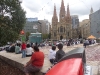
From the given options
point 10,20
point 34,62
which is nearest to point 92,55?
point 10,20

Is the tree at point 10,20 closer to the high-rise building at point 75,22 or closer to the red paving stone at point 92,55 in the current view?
the red paving stone at point 92,55

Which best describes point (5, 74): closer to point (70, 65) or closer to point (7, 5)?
point (7, 5)

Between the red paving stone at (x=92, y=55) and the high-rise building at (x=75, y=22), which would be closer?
the red paving stone at (x=92, y=55)

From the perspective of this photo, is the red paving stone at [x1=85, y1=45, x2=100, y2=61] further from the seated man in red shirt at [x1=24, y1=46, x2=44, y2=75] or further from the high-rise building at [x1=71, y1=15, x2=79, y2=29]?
the high-rise building at [x1=71, y1=15, x2=79, y2=29]

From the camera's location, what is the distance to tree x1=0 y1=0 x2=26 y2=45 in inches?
617

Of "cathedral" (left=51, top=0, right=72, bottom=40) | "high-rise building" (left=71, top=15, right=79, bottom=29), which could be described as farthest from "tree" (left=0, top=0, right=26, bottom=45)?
"high-rise building" (left=71, top=15, right=79, bottom=29)

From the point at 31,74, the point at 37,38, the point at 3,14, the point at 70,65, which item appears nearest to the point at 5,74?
the point at 3,14

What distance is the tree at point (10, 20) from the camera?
15663 mm

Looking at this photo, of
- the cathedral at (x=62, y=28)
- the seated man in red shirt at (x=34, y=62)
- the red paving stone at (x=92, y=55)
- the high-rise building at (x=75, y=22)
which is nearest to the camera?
the seated man in red shirt at (x=34, y=62)

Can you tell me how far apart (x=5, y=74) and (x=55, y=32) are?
109417 millimetres

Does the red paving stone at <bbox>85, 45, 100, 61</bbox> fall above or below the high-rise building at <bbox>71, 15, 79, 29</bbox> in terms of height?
below

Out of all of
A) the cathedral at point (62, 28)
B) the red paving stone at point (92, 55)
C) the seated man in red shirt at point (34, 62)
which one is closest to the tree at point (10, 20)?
the red paving stone at point (92, 55)

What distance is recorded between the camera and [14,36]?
16.4 m

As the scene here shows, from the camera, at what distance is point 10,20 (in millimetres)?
17141
